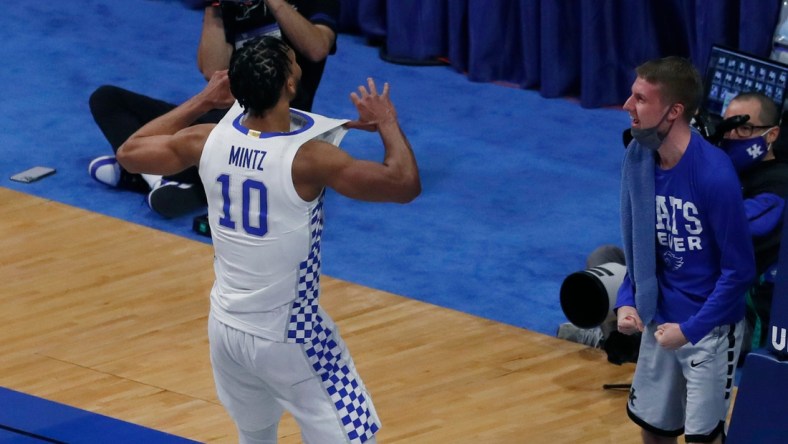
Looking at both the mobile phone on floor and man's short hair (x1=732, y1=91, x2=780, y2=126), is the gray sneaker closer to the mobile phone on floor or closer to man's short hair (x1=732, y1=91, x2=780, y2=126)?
man's short hair (x1=732, y1=91, x2=780, y2=126)

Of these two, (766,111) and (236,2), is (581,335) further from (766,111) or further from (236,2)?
(236,2)

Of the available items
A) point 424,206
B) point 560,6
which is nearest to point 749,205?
point 424,206

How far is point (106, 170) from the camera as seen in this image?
8.27m

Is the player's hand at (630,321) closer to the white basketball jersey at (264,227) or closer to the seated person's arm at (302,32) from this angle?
the white basketball jersey at (264,227)

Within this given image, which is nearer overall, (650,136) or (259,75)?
(259,75)

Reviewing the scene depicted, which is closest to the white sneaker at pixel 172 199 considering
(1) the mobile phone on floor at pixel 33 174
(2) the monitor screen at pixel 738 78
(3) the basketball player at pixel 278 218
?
(1) the mobile phone on floor at pixel 33 174

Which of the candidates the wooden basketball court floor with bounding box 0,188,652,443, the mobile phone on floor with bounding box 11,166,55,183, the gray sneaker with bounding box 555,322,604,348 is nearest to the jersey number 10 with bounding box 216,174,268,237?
the wooden basketball court floor with bounding box 0,188,652,443

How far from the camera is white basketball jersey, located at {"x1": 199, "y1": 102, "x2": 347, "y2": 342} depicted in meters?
4.28

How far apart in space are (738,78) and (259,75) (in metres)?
2.79

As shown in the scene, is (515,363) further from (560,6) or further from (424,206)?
(560,6)

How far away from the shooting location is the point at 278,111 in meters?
4.32

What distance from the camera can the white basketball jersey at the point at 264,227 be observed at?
4.28 m

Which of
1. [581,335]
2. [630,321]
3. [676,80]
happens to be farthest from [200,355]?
[676,80]

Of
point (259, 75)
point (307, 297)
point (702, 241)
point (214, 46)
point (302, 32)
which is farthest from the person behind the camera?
point (214, 46)
